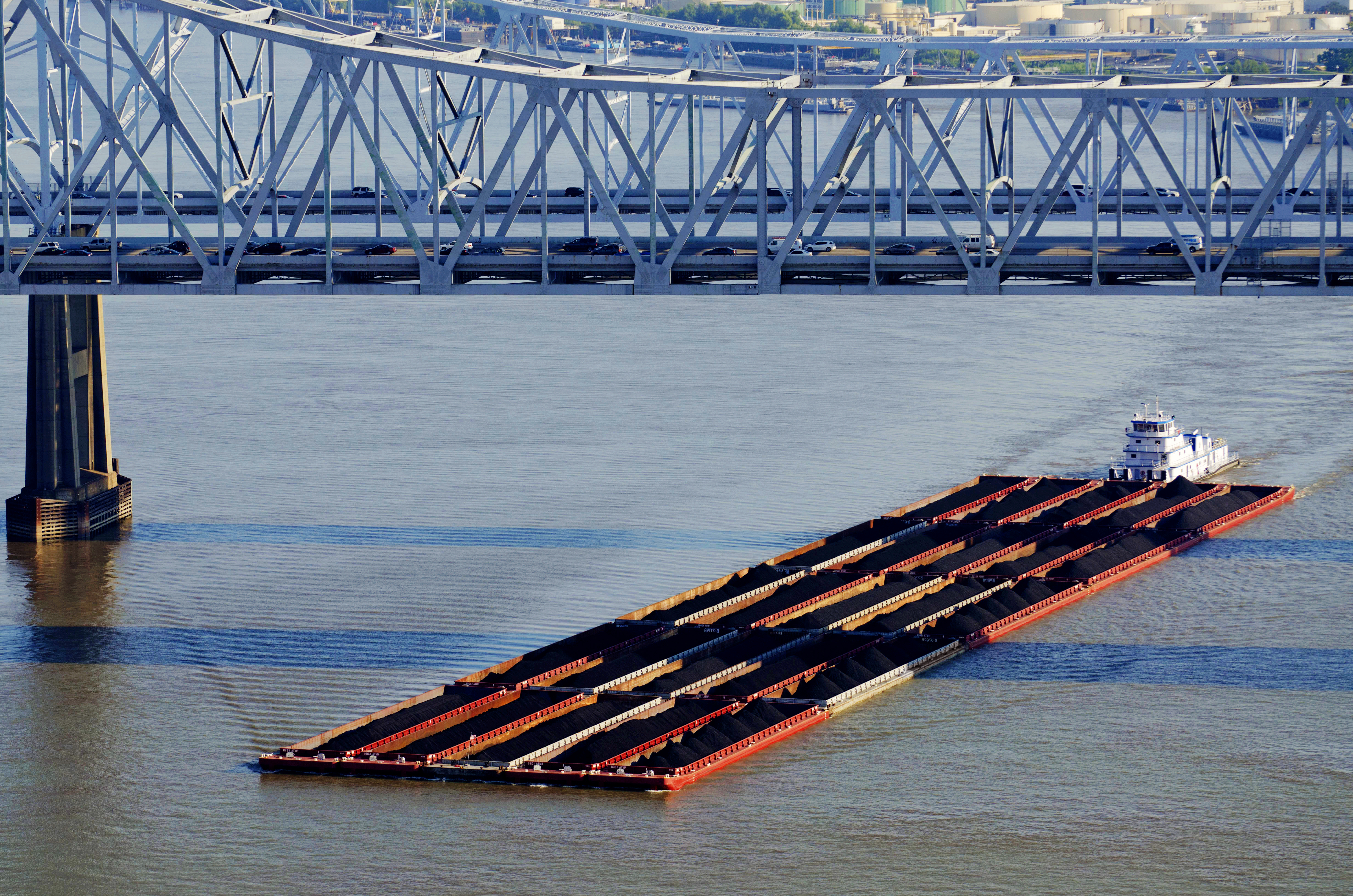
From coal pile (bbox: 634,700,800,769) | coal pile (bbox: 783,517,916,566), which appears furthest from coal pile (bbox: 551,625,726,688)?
coal pile (bbox: 783,517,916,566)

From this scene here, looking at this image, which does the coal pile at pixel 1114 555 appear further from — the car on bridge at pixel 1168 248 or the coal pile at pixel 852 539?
the car on bridge at pixel 1168 248

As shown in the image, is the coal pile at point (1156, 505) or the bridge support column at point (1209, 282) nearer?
the bridge support column at point (1209, 282)

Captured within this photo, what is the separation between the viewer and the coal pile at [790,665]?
51.2 m

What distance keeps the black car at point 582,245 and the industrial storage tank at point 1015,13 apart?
12970cm

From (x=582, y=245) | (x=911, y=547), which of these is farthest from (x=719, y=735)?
(x=911, y=547)

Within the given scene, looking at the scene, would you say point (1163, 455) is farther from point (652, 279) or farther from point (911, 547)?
point (652, 279)

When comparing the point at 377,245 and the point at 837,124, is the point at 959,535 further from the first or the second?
the point at 837,124

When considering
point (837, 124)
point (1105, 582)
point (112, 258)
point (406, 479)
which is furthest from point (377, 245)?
point (837, 124)

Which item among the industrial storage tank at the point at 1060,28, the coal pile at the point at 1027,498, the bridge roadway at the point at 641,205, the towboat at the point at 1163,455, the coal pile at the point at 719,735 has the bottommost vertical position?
the coal pile at the point at 719,735

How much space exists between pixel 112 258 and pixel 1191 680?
2771cm

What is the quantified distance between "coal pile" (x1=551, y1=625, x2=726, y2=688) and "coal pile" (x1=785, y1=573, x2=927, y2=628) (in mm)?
2452

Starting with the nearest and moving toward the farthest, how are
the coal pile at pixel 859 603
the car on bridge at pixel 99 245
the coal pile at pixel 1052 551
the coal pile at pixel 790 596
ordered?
the coal pile at pixel 859 603 < the coal pile at pixel 790 596 < the car on bridge at pixel 99 245 < the coal pile at pixel 1052 551

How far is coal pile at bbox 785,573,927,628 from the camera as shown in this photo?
187 feet

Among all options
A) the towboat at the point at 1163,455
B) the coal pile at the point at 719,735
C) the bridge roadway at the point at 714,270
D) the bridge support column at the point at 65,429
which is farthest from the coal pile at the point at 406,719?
the towboat at the point at 1163,455
